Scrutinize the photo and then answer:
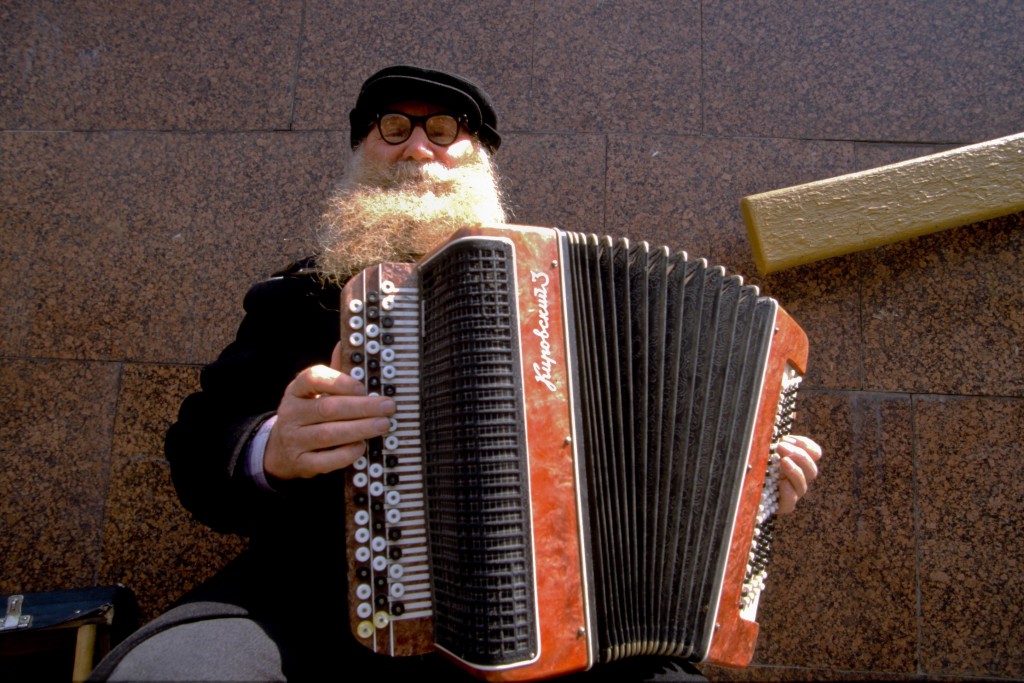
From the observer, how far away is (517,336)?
119 cm

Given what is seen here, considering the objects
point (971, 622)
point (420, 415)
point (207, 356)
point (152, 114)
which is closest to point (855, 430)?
point (971, 622)

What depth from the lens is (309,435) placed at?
1.23 metres

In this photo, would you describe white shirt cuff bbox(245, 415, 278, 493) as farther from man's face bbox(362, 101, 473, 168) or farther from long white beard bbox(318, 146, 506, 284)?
man's face bbox(362, 101, 473, 168)

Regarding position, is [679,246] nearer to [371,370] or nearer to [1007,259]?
[1007,259]

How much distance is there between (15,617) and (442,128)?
1.83m

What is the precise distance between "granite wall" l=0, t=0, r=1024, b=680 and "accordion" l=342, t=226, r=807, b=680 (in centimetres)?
108

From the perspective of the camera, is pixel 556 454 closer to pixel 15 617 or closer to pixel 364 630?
pixel 364 630

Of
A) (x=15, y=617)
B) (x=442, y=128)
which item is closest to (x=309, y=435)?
(x=442, y=128)

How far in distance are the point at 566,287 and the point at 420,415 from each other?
0.39 m

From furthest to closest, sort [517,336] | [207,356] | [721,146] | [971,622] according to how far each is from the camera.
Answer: [721,146] < [207,356] < [971,622] < [517,336]

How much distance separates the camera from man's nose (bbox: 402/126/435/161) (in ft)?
6.11

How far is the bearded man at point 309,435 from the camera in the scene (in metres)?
1.21

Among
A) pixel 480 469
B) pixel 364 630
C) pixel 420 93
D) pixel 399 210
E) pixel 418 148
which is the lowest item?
pixel 364 630

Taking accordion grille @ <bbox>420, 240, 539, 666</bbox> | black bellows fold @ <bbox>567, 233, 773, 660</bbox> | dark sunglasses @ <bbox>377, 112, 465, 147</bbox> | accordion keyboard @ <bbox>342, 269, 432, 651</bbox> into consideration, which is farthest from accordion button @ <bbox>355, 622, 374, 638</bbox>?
dark sunglasses @ <bbox>377, 112, 465, 147</bbox>
